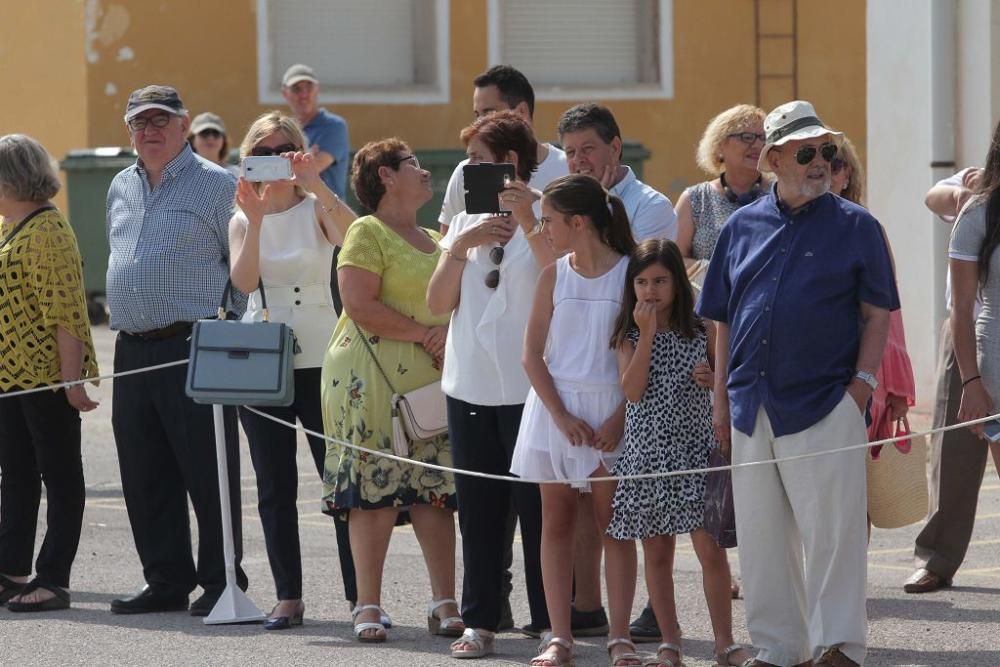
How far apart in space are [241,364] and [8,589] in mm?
1612

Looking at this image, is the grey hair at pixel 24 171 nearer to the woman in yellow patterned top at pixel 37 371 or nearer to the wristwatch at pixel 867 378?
the woman in yellow patterned top at pixel 37 371

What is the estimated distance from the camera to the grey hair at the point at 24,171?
8.26m

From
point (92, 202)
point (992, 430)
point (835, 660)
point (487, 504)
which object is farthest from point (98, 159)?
point (835, 660)

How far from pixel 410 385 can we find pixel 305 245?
2.43 feet

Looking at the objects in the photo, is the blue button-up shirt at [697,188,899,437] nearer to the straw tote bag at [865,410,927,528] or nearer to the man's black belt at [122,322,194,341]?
the straw tote bag at [865,410,927,528]

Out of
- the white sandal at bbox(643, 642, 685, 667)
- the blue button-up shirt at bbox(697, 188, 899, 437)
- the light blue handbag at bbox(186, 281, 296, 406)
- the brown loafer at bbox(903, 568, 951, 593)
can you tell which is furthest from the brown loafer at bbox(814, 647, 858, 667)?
the light blue handbag at bbox(186, 281, 296, 406)

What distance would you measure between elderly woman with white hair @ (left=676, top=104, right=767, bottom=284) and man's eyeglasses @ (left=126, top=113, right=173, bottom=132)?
2.07m

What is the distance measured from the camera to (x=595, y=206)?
6.88 m

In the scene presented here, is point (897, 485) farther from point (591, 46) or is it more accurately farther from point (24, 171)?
point (591, 46)

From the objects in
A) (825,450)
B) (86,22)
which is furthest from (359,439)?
(86,22)

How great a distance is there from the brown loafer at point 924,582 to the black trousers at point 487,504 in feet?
5.91

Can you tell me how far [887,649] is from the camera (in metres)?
7.24

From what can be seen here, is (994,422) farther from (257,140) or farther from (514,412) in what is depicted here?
(257,140)

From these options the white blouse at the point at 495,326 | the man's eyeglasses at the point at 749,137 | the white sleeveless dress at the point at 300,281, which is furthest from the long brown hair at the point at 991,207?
the white sleeveless dress at the point at 300,281
